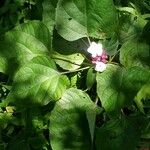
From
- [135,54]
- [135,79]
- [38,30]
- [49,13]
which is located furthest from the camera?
[49,13]

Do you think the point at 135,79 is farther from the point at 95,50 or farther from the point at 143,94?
the point at 95,50

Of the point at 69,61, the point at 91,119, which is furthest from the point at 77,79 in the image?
the point at 91,119

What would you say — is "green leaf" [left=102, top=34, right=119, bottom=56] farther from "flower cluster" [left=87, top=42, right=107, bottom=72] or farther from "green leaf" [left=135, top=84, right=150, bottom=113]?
"green leaf" [left=135, top=84, right=150, bottom=113]

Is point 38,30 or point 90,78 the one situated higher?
point 38,30

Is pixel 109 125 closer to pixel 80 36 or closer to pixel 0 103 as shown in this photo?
pixel 80 36

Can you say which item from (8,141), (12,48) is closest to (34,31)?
(12,48)

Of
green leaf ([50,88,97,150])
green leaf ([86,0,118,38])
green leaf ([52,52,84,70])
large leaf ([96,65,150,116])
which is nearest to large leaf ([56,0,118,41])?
green leaf ([86,0,118,38])

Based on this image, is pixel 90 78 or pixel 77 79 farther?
pixel 77 79
